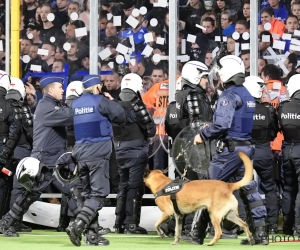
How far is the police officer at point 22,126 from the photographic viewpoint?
55.4ft

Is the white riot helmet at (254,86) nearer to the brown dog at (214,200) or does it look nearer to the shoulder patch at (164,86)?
the shoulder patch at (164,86)

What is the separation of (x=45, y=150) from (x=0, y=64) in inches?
177

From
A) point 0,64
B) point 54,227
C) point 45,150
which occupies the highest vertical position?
point 0,64

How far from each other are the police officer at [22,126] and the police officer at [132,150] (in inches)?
51.0

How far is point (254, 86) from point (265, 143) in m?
0.85

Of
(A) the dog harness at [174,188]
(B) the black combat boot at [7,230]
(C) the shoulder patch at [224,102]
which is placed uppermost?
(C) the shoulder patch at [224,102]

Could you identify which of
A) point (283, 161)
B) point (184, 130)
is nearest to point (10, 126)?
point (184, 130)

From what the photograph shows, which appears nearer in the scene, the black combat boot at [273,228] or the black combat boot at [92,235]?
the black combat boot at [92,235]

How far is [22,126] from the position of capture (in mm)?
17062

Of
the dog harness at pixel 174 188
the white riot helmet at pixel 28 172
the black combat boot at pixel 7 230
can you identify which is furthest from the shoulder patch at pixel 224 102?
the black combat boot at pixel 7 230

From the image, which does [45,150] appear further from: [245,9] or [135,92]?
[245,9]

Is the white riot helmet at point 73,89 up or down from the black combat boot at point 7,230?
up

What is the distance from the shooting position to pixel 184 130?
15992mm

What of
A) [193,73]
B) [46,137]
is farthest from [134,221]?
[193,73]
